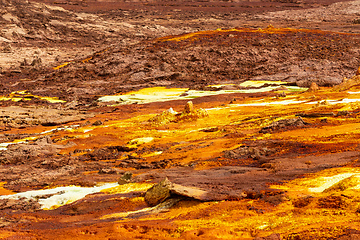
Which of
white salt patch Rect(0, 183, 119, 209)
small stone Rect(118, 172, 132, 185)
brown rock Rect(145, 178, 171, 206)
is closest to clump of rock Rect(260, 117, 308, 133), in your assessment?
small stone Rect(118, 172, 132, 185)

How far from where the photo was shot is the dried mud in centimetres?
690

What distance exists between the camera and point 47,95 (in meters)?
31.7

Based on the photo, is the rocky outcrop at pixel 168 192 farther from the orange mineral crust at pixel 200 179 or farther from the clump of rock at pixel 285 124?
the clump of rock at pixel 285 124

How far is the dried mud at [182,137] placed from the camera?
6.90 meters

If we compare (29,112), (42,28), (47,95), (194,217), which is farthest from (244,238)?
(42,28)

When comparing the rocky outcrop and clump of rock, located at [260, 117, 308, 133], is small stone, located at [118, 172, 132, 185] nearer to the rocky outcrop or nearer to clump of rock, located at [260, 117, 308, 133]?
the rocky outcrop

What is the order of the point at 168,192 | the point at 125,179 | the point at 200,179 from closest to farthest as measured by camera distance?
the point at 168,192 → the point at 200,179 → the point at 125,179

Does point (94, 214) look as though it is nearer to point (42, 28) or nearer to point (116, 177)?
point (116, 177)

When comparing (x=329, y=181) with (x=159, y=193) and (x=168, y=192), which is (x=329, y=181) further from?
(x=159, y=193)

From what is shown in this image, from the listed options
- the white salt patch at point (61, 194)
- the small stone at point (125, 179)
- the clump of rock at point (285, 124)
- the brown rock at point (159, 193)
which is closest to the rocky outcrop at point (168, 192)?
the brown rock at point (159, 193)

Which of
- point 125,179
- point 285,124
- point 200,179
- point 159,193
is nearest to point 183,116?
point 285,124

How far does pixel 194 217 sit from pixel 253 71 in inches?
1110

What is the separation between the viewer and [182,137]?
1608 centimetres

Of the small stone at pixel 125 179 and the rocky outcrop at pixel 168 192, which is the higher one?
the rocky outcrop at pixel 168 192
